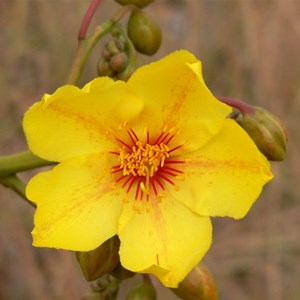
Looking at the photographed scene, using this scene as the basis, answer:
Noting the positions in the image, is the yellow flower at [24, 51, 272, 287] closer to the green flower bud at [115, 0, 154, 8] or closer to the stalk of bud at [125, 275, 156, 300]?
the stalk of bud at [125, 275, 156, 300]

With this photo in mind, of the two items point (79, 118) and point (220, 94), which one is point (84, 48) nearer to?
point (79, 118)

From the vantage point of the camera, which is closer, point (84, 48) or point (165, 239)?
point (165, 239)

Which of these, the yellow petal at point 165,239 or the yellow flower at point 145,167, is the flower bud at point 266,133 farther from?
the yellow petal at point 165,239

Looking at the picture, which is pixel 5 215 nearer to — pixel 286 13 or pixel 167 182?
pixel 286 13

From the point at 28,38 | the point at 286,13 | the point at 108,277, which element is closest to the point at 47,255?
the point at 28,38

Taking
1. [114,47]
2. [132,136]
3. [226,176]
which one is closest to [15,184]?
[132,136]

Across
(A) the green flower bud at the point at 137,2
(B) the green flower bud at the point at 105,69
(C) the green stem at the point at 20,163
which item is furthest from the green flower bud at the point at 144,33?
(C) the green stem at the point at 20,163

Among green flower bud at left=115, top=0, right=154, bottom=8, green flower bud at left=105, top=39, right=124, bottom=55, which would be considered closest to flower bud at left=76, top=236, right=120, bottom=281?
green flower bud at left=105, top=39, right=124, bottom=55
